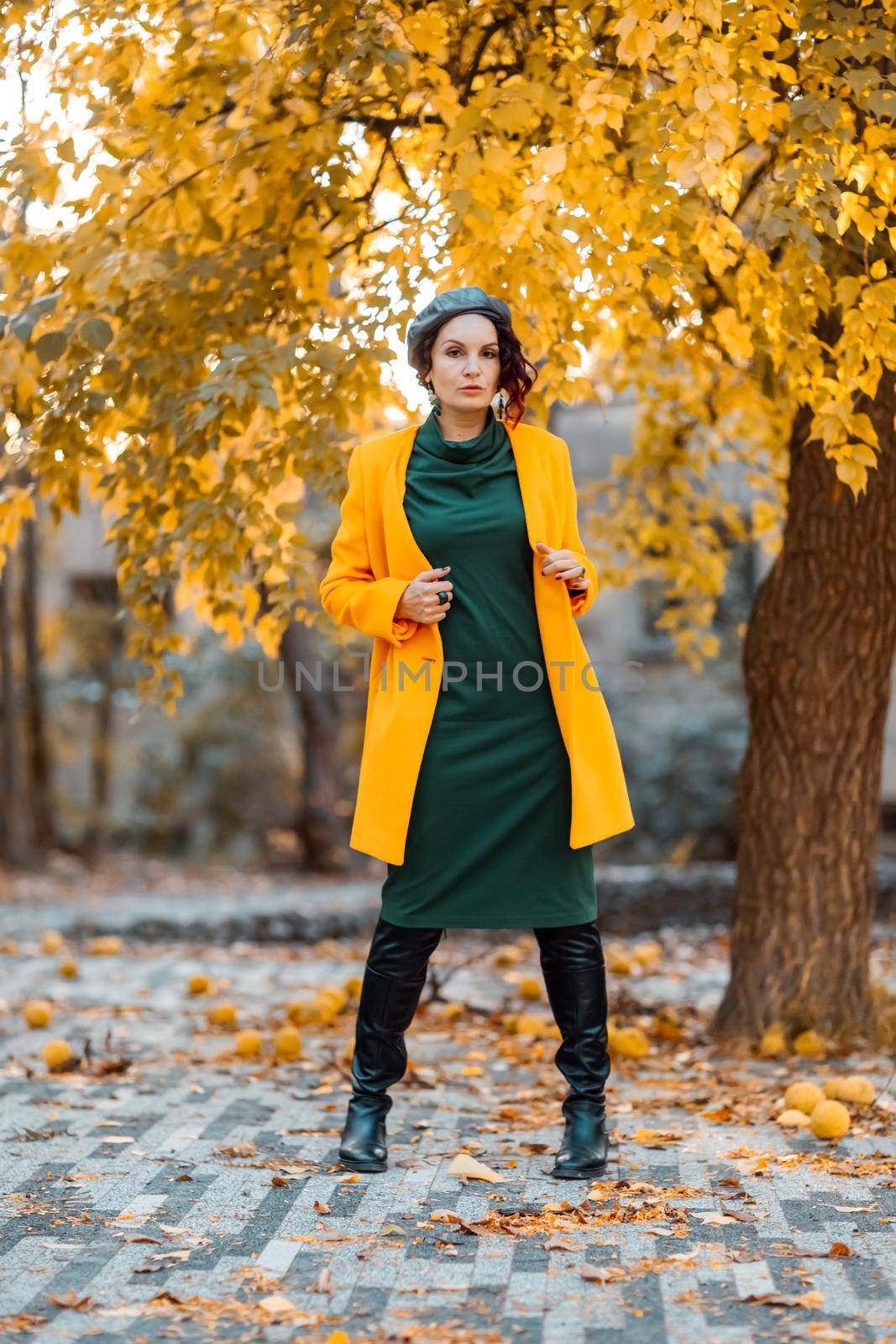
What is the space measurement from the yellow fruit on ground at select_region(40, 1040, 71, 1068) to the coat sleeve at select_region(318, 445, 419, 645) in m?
2.02

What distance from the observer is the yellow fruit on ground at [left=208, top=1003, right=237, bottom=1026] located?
216 inches

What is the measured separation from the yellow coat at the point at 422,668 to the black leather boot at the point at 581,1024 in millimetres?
269

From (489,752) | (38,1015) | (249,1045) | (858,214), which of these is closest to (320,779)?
(38,1015)

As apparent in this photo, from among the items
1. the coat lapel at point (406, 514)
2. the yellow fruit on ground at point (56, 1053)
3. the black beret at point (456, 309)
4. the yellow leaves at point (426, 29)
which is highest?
the yellow leaves at point (426, 29)

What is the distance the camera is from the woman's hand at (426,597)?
319 centimetres

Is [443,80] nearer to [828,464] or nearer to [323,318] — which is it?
[323,318]

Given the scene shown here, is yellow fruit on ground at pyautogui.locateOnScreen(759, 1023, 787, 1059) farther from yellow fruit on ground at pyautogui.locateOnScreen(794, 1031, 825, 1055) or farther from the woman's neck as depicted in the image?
the woman's neck

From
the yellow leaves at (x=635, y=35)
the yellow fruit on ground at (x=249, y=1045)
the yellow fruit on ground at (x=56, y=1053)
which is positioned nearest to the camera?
the yellow leaves at (x=635, y=35)

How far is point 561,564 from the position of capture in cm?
316

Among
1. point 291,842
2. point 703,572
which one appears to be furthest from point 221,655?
point 703,572

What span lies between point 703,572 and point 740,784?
1.51 m

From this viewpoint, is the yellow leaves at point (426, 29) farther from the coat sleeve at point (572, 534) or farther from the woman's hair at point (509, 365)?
the coat sleeve at point (572, 534)

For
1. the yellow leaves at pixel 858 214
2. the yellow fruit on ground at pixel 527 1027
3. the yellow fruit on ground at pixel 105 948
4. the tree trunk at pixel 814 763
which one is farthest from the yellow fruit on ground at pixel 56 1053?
the yellow leaves at pixel 858 214

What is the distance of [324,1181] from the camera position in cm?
327
